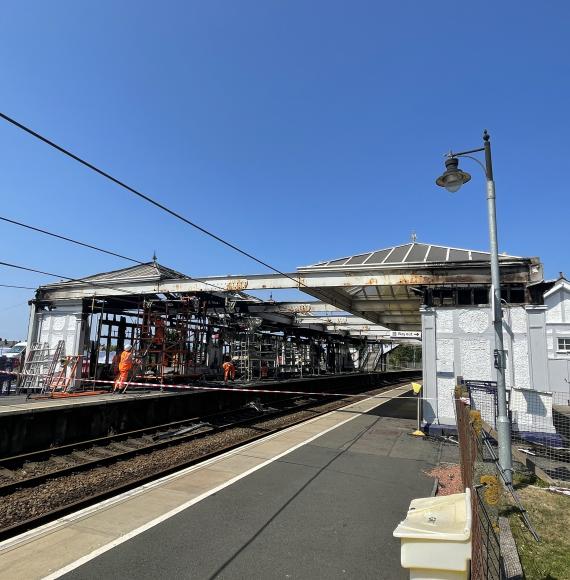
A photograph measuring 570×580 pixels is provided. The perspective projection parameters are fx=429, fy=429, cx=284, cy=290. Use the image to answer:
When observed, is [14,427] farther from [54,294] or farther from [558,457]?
[558,457]

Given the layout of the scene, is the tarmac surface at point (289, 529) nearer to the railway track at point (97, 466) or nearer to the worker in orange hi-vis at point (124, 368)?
the railway track at point (97, 466)

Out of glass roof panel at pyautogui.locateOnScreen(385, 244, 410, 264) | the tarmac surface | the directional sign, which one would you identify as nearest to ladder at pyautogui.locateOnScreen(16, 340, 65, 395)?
the tarmac surface

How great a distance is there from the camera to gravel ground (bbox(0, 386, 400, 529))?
660cm

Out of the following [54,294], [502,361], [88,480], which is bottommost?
[88,480]

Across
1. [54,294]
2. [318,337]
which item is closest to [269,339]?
[318,337]

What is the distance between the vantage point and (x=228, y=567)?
4.57m

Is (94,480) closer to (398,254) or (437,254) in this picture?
(398,254)

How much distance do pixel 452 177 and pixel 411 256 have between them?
19.8 feet

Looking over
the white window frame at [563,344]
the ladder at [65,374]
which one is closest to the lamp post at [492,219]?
the ladder at [65,374]

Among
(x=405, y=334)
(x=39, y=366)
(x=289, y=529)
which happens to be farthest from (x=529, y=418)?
(x=405, y=334)

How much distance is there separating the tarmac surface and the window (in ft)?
81.0

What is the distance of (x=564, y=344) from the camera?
28766 millimetres

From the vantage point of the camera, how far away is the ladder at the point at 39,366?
17.4m

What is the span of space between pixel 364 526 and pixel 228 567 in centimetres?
205
